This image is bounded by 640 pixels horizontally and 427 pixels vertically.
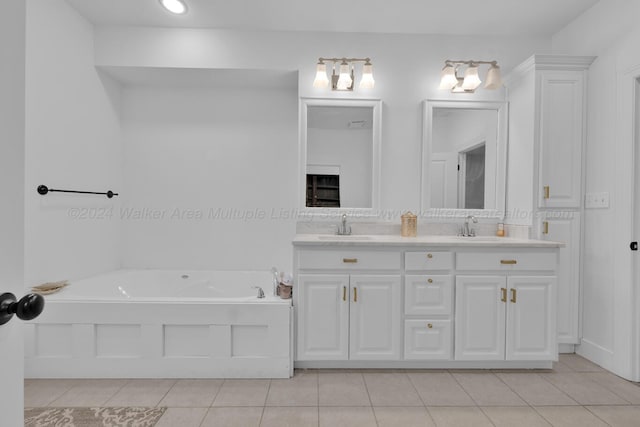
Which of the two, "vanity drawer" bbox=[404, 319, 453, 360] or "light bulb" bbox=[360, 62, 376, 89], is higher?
"light bulb" bbox=[360, 62, 376, 89]

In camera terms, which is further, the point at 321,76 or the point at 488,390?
the point at 321,76

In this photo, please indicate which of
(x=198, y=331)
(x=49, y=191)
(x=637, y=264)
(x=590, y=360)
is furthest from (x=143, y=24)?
(x=590, y=360)

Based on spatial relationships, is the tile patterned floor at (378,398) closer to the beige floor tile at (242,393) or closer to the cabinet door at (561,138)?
the beige floor tile at (242,393)

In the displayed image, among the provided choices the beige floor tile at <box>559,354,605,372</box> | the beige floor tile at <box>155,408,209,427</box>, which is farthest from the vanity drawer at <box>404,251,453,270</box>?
the beige floor tile at <box>155,408,209,427</box>

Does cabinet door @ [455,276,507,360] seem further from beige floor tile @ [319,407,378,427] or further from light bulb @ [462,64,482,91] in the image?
light bulb @ [462,64,482,91]

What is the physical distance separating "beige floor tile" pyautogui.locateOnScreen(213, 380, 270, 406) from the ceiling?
8.10 feet

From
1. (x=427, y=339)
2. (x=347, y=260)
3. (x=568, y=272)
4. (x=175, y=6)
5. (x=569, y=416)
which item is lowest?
(x=569, y=416)

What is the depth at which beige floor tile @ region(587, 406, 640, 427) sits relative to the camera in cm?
180

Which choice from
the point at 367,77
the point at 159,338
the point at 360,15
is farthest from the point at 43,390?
the point at 360,15

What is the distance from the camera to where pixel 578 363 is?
248 centimetres

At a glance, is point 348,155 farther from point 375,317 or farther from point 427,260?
point 375,317

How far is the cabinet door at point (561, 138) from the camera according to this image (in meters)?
2.58

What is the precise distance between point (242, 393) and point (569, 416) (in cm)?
173

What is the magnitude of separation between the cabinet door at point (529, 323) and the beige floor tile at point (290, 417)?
1.34 metres
